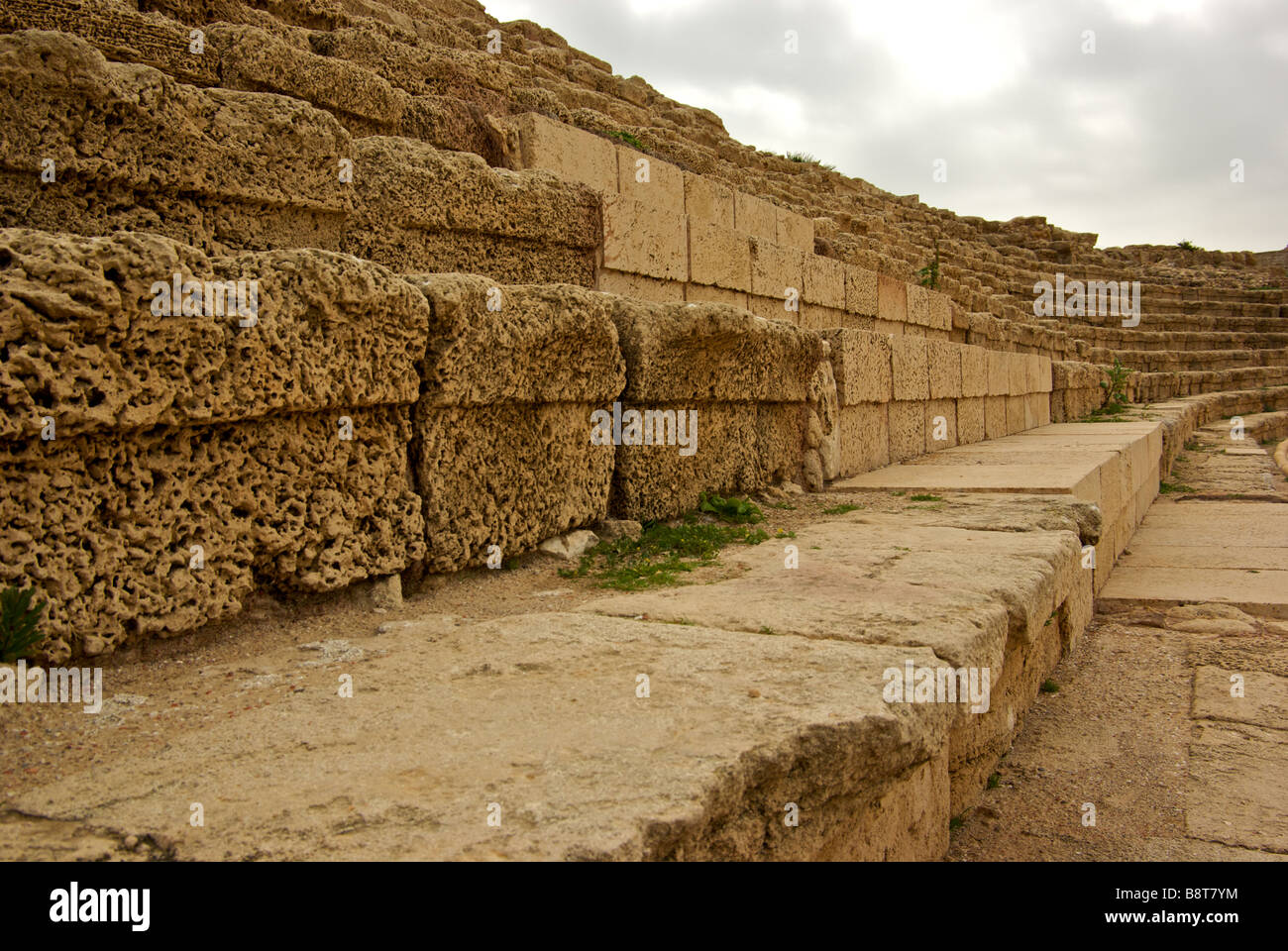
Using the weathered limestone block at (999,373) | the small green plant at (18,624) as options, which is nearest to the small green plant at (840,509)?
the small green plant at (18,624)

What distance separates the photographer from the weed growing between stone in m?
3.19

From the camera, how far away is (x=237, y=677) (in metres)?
2.09

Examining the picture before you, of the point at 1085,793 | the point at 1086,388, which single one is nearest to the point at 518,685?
the point at 1085,793

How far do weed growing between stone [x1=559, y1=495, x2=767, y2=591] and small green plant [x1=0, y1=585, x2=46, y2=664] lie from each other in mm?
1654

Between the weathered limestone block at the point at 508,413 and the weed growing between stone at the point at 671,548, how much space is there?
0.18 meters

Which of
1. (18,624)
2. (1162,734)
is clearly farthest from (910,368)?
(18,624)

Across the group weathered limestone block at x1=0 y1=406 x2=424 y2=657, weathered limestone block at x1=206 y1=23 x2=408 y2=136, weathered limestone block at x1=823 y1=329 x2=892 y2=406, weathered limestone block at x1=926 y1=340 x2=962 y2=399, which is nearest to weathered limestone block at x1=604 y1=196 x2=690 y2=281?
weathered limestone block at x1=823 y1=329 x2=892 y2=406

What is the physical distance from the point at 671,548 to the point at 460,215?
163 centimetres

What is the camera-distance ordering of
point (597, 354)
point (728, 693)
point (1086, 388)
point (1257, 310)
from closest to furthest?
1. point (728, 693)
2. point (597, 354)
3. point (1086, 388)
4. point (1257, 310)

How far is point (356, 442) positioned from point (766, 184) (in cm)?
1082

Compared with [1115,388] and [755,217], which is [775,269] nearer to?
[755,217]

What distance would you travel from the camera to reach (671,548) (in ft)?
11.9

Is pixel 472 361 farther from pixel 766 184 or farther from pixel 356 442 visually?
pixel 766 184

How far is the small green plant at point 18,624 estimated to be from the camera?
5.90 feet
